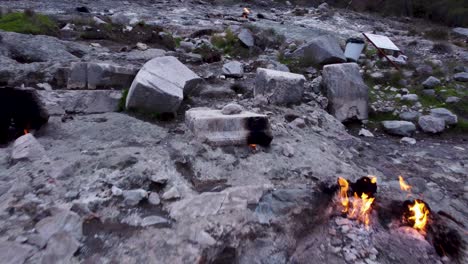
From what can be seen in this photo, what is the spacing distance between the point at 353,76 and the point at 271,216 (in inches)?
127

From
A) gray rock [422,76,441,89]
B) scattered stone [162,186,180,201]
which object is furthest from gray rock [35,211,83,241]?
gray rock [422,76,441,89]

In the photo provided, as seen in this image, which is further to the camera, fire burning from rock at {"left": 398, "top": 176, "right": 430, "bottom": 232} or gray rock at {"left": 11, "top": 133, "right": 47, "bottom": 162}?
gray rock at {"left": 11, "top": 133, "right": 47, "bottom": 162}

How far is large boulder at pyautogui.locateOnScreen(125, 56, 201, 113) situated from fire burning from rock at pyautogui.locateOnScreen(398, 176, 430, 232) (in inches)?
105

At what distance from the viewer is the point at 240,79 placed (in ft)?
18.3

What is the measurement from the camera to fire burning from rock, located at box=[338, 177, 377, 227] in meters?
2.83

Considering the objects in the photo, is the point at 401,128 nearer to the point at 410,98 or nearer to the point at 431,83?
the point at 410,98

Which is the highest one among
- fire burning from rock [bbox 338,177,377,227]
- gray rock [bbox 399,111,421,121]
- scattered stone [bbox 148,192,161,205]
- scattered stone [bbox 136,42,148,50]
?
fire burning from rock [bbox 338,177,377,227]

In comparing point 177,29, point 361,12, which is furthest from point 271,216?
point 361,12

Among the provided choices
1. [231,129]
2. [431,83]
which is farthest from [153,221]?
[431,83]

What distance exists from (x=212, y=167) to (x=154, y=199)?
70 cm

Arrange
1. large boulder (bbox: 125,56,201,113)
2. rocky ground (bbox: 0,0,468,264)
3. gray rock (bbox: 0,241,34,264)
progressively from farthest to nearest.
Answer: large boulder (bbox: 125,56,201,113) < rocky ground (bbox: 0,0,468,264) < gray rock (bbox: 0,241,34,264)

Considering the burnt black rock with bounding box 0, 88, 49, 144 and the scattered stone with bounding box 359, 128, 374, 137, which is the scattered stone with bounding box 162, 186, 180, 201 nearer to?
the burnt black rock with bounding box 0, 88, 49, 144

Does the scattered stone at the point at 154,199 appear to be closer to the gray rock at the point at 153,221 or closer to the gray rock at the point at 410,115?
the gray rock at the point at 153,221

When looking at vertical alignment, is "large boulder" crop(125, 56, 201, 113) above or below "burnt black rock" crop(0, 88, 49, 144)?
above
